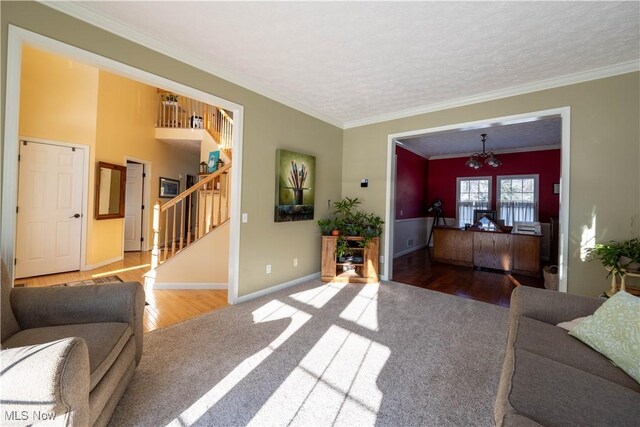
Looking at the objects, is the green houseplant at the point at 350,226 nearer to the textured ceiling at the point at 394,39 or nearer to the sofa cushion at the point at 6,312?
the textured ceiling at the point at 394,39

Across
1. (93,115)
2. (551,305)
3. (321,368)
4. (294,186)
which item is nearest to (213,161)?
(93,115)

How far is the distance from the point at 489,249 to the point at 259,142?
459cm

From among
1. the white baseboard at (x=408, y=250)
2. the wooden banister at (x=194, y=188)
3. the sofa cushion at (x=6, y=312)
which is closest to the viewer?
the sofa cushion at (x=6, y=312)

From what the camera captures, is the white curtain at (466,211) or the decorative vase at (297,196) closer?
the decorative vase at (297,196)

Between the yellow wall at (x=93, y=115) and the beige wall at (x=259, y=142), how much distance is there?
2.97m

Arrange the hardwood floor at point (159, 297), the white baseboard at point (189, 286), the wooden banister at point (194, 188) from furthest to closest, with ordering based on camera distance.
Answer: the wooden banister at point (194, 188)
the white baseboard at point (189, 286)
the hardwood floor at point (159, 297)

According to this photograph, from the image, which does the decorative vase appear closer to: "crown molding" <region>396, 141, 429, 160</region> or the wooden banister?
the wooden banister

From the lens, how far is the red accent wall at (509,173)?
6.00 m

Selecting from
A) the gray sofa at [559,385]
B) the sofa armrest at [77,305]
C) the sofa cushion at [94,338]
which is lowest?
the sofa cushion at [94,338]

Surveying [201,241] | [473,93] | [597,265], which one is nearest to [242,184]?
[201,241]

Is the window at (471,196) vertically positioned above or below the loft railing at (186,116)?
below

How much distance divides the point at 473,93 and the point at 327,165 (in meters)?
2.24

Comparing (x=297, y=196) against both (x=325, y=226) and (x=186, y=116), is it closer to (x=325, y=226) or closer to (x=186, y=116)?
(x=325, y=226)

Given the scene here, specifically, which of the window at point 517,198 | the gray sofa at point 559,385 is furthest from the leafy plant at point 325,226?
the window at point 517,198
